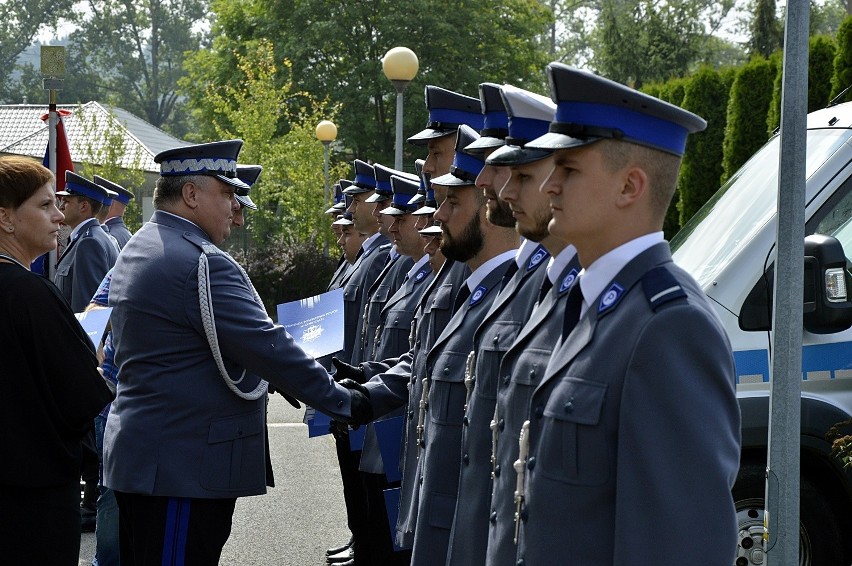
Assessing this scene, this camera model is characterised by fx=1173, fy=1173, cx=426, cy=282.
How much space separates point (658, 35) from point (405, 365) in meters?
43.0

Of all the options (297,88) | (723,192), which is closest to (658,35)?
(297,88)

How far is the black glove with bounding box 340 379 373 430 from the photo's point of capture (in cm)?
497

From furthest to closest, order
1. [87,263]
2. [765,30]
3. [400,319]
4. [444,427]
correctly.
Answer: [765,30] < [87,263] < [400,319] < [444,427]

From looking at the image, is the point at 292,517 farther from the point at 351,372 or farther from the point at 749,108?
the point at 749,108

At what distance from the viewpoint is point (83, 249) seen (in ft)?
27.5

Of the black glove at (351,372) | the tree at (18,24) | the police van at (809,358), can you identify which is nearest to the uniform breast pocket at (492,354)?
the black glove at (351,372)

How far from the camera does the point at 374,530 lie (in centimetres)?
661

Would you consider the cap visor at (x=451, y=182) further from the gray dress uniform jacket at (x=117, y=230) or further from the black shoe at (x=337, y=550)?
the gray dress uniform jacket at (x=117, y=230)

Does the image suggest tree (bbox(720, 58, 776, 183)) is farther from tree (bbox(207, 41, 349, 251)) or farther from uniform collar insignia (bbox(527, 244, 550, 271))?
uniform collar insignia (bbox(527, 244, 550, 271))

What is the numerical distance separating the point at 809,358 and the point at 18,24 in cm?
8317

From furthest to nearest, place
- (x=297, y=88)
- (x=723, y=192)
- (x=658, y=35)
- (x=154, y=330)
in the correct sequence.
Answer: (x=658, y=35)
(x=297, y=88)
(x=723, y=192)
(x=154, y=330)

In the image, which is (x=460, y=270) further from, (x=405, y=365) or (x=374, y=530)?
(x=374, y=530)

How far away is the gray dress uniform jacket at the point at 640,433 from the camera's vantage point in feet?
7.71

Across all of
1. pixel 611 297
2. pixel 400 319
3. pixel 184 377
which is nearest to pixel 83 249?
pixel 400 319
